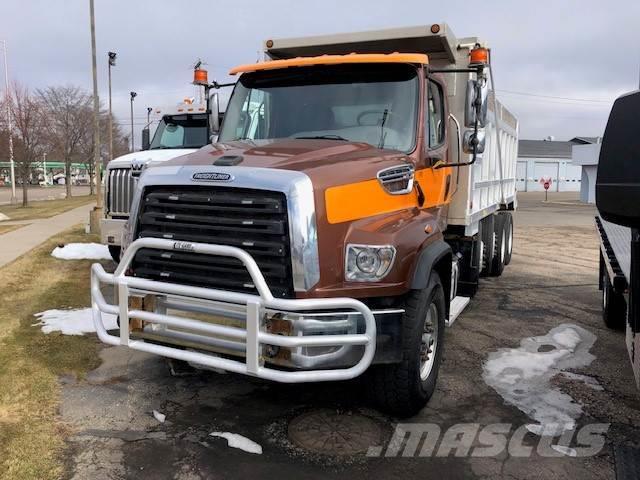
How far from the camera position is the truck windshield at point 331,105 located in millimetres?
4410

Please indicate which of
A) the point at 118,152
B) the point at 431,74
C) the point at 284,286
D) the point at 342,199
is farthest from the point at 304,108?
the point at 118,152

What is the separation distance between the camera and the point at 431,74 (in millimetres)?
4672

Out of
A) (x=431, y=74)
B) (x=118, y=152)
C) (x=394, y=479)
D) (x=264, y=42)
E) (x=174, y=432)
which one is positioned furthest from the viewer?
(x=118, y=152)

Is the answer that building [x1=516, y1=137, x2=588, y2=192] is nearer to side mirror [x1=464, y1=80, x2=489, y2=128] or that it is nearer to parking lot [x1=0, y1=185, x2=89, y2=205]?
parking lot [x1=0, y1=185, x2=89, y2=205]

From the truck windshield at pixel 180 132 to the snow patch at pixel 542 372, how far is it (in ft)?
22.1

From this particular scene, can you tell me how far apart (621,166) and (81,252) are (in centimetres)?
1063

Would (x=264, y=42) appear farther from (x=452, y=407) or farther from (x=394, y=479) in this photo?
(x=394, y=479)

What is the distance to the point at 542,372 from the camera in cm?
497

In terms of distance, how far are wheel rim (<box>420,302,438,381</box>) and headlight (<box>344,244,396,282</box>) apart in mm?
827

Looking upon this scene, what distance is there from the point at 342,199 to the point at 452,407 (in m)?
1.90

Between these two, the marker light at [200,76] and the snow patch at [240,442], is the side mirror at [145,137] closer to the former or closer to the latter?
the marker light at [200,76]

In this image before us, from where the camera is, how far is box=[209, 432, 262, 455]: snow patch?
3602 millimetres

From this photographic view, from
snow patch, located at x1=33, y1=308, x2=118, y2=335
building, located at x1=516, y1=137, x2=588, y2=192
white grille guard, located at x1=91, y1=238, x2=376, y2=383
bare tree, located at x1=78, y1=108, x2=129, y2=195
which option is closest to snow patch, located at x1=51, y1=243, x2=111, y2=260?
snow patch, located at x1=33, y1=308, x2=118, y2=335

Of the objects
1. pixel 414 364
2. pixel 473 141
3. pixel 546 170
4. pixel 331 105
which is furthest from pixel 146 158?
pixel 546 170
